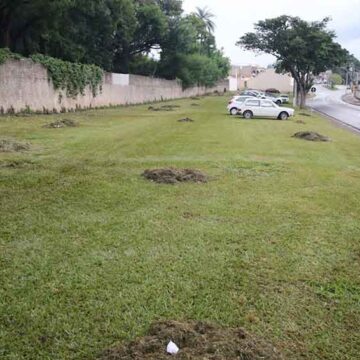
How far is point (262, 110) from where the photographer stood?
30.8m

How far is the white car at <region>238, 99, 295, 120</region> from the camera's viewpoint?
100 ft

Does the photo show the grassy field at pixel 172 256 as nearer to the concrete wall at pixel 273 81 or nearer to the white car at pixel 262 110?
the white car at pixel 262 110

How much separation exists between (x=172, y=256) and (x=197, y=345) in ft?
6.22

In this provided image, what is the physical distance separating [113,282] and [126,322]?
79 cm

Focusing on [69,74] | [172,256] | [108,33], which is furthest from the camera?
[108,33]

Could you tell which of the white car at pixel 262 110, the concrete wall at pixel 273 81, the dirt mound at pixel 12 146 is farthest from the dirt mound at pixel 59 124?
the concrete wall at pixel 273 81

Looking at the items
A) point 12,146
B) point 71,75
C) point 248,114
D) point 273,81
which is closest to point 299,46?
point 248,114

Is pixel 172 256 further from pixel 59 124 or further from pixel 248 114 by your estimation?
pixel 248 114

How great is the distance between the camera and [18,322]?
3924mm

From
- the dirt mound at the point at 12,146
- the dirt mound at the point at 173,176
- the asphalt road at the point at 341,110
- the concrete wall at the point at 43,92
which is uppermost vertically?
the concrete wall at the point at 43,92

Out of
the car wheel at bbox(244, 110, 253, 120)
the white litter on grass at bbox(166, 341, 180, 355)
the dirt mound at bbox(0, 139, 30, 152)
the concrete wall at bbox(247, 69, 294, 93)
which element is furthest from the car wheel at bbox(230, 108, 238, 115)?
the concrete wall at bbox(247, 69, 294, 93)

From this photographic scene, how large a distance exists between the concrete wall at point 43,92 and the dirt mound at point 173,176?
17333 millimetres

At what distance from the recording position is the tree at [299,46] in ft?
155

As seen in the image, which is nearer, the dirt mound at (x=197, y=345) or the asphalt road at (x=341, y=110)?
the dirt mound at (x=197, y=345)
